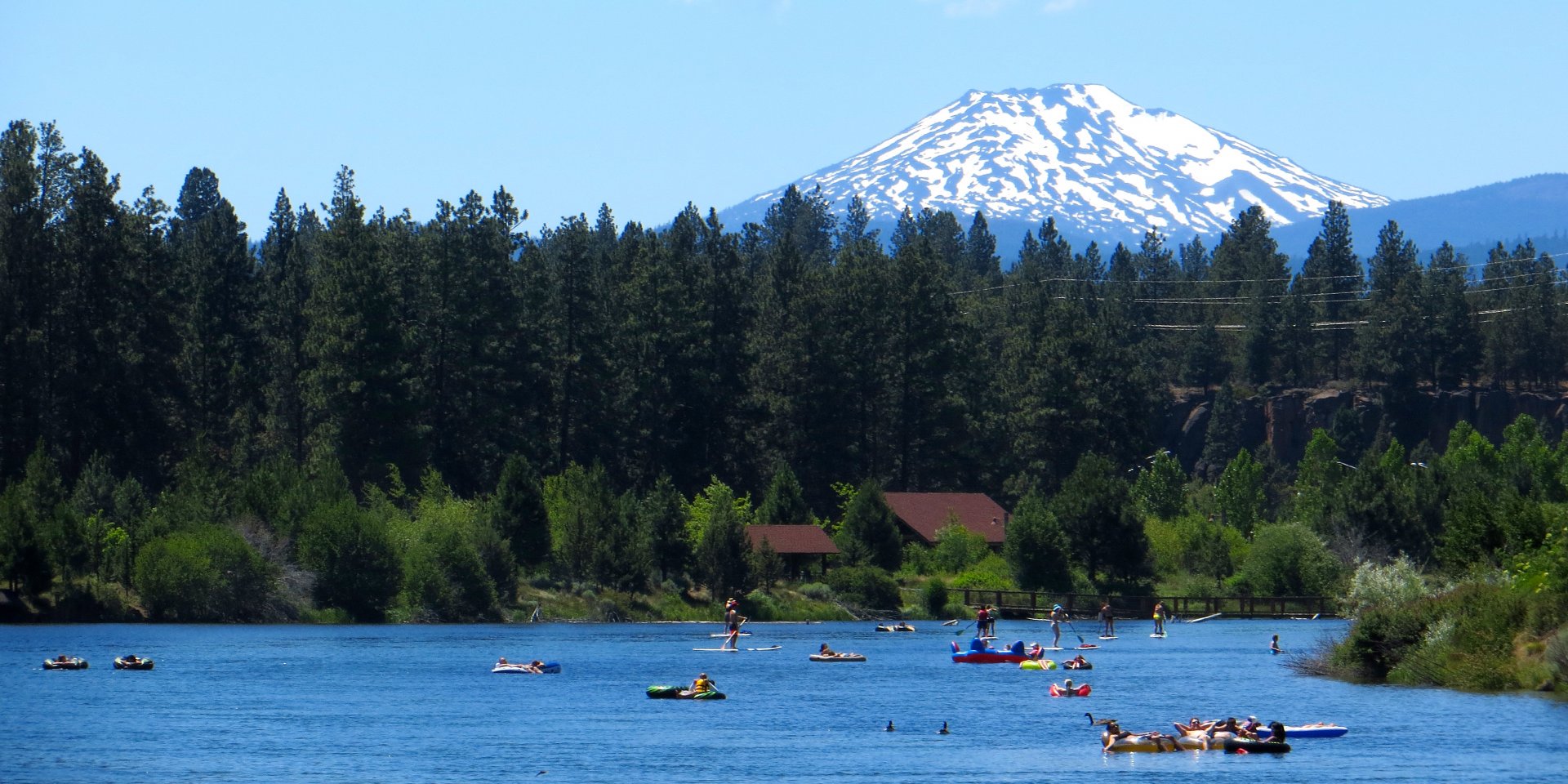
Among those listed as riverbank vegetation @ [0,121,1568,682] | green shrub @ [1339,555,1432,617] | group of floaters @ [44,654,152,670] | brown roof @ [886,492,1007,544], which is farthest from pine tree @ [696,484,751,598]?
group of floaters @ [44,654,152,670]

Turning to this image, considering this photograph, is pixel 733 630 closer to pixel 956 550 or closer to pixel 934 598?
pixel 934 598

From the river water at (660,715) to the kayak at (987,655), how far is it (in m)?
1.60

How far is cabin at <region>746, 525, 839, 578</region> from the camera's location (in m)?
121

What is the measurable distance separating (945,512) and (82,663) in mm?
72309

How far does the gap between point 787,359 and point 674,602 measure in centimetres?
3555

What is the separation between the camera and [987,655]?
9012 cm

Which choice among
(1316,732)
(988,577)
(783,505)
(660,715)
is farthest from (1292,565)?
(1316,732)

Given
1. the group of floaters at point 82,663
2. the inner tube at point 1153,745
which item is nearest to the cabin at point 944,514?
the group of floaters at point 82,663

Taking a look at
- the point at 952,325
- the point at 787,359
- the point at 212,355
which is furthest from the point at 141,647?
the point at 952,325

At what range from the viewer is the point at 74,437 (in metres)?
120

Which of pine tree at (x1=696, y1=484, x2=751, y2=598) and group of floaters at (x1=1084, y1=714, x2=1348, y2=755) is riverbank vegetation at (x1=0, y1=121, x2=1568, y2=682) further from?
group of floaters at (x1=1084, y1=714, x2=1348, y2=755)

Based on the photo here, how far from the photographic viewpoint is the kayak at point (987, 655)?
293ft

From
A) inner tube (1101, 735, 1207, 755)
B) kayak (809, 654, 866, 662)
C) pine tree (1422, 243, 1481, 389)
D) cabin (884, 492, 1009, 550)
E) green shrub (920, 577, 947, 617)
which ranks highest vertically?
pine tree (1422, 243, 1481, 389)

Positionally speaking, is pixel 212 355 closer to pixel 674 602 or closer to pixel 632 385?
pixel 632 385
